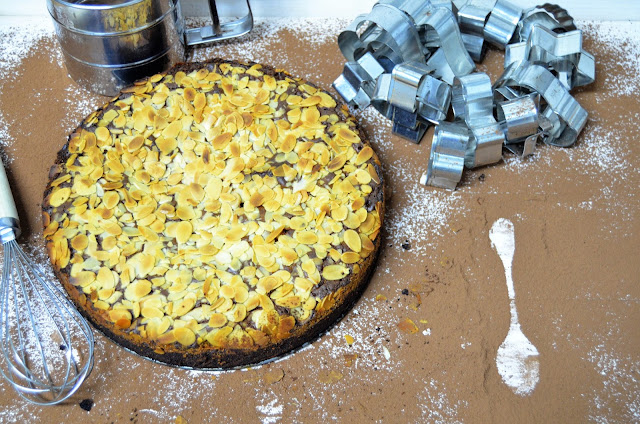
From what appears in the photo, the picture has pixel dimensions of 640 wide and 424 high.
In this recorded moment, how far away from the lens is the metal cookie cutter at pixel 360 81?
1.55 metres

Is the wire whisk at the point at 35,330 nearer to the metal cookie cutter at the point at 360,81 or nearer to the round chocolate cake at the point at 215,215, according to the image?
the round chocolate cake at the point at 215,215

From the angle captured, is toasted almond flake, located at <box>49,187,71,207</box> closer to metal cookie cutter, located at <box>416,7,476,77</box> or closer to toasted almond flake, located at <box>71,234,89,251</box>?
toasted almond flake, located at <box>71,234,89,251</box>

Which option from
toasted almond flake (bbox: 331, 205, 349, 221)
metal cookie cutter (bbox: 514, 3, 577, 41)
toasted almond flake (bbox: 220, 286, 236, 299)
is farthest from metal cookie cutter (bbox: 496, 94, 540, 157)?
toasted almond flake (bbox: 220, 286, 236, 299)

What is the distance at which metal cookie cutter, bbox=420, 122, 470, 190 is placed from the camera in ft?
4.51

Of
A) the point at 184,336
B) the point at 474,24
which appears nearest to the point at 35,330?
the point at 184,336

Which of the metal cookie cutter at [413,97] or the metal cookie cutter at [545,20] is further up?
the metal cookie cutter at [545,20]

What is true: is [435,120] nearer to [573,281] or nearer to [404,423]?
[573,281]

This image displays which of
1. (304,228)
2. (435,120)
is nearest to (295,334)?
(304,228)

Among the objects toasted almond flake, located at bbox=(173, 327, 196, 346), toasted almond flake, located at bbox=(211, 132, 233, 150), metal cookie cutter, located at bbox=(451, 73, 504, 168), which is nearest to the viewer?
toasted almond flake, located at bbox=(173, 327, 196, 346)

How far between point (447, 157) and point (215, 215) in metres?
0.52

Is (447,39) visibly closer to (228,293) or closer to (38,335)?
(228,293)

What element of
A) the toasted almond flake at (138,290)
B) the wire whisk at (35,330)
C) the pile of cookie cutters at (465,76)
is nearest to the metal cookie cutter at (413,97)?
the pile of cookie cutters at (465,76)

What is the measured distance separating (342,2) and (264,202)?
2.58ft

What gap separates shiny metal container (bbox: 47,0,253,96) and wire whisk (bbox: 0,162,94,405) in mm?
364
